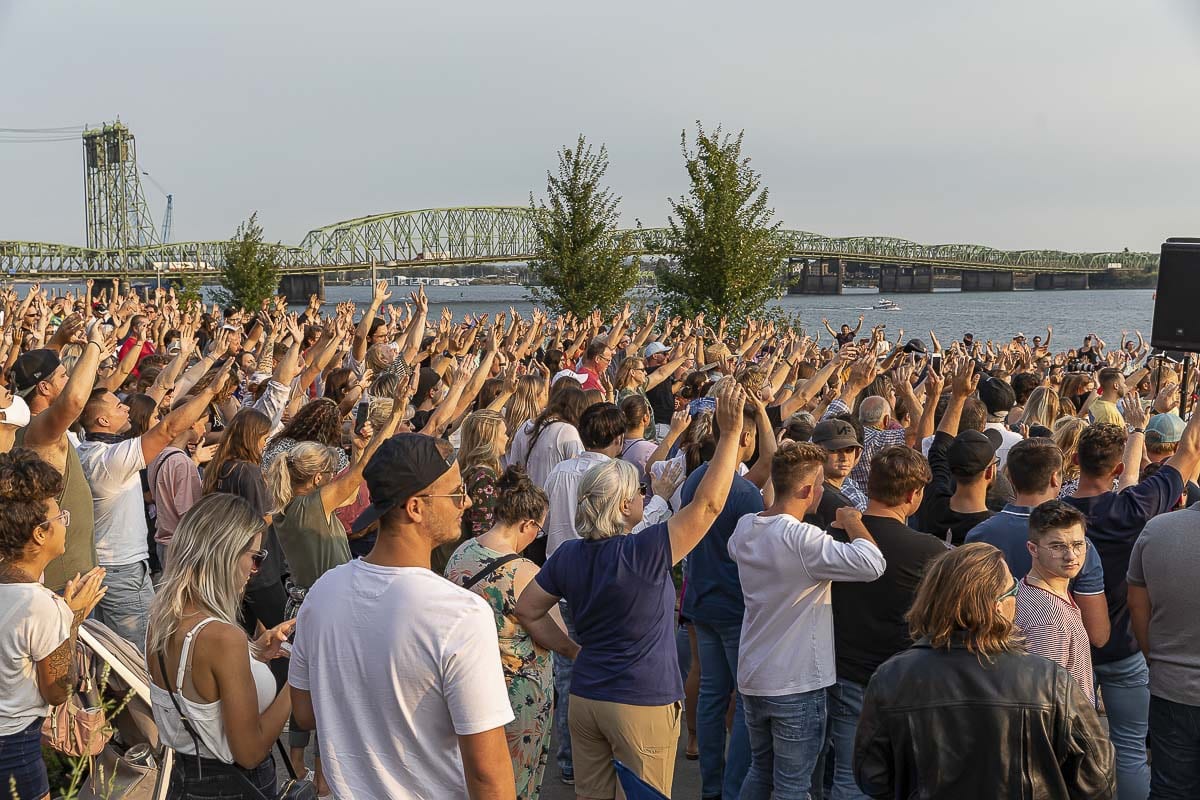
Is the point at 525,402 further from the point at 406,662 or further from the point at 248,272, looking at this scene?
the point at 248,272

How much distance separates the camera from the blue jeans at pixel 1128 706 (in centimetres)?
485

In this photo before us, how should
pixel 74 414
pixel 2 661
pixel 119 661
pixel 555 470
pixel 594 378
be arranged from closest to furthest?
pixel 2 661
pixel 119 661
pixel 74 414
pixel 555 470
pixel 594 378

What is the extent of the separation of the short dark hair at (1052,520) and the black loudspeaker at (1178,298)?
3180 millimetres

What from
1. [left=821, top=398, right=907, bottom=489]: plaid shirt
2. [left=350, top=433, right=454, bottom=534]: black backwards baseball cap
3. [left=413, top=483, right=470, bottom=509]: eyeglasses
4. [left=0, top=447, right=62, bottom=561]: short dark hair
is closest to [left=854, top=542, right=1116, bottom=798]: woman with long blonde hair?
[left=413, top=483, right=470, bottom=509]: eyeglasses

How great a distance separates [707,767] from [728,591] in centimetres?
87

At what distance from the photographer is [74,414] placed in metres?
4.88

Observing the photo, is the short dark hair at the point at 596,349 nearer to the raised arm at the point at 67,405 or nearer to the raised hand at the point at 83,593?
→ the raised arm at the point at 67,405

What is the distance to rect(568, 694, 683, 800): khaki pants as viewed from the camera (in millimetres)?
4234

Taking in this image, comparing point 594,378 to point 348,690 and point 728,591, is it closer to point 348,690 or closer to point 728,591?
point 728,591

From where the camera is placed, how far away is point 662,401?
1074cm

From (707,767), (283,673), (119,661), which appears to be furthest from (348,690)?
(707,767)

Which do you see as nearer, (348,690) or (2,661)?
(348,690)

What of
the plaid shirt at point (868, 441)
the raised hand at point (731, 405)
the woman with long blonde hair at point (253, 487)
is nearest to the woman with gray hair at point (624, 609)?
the raised hand at point (731, 405)

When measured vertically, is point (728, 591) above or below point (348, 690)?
below
